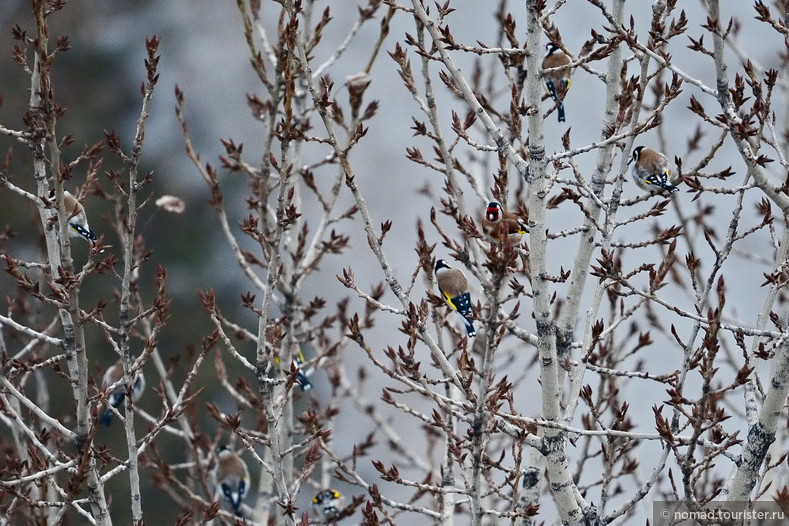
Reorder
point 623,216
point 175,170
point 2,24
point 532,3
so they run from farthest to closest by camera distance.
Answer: point 175,170 < point 2,24 < point 623,216 < point 532,3

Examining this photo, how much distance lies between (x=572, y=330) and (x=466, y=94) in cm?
150

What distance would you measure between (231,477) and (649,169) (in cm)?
408

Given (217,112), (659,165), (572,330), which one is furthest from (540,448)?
(217,112)

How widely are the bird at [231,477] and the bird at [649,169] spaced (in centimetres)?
381

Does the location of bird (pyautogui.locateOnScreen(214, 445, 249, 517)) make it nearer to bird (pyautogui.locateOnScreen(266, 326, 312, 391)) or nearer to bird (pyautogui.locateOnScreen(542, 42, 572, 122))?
bird (pyautogui.locateOnScreen(266, 326, 312, 391))

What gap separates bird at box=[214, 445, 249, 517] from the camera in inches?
258

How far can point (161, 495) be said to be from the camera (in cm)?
1669

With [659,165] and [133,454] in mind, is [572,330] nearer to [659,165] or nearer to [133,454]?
[659,165]

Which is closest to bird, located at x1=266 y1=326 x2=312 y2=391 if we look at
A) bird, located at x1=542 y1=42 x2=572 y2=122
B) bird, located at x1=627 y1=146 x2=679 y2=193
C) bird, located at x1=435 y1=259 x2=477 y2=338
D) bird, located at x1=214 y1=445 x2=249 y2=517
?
bird, located at x1=435 y1=259 x2=477 y2=338

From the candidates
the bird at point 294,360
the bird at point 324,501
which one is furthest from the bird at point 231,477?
the bird at point 294,360

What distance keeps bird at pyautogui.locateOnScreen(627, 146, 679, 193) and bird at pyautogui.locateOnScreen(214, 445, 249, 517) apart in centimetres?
381

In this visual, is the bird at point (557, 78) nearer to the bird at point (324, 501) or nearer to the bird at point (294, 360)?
the bird at point (294, 360)

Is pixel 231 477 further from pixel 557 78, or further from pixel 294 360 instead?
pixel 557 78

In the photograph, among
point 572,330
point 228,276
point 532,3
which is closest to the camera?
point 532,3
